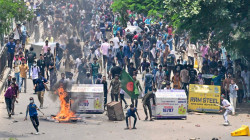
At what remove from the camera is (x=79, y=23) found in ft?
161

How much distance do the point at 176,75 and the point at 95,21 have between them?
69.9ft

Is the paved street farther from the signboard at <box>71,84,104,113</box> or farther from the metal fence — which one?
the metal fence

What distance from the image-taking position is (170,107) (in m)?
27.4

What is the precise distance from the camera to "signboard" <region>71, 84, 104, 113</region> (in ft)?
92.4

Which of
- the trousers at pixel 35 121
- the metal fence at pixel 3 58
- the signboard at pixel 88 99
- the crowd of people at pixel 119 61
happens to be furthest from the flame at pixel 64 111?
the metal fence at pixel 3 58

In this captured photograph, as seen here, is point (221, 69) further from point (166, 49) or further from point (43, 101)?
point (43, 101)

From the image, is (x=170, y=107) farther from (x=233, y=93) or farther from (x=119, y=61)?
(x=119, y=61)

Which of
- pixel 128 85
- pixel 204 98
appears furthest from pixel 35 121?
pixel 204 98

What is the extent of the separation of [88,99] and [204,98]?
478 centimetres

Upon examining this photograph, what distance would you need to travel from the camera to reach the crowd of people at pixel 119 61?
98.7ft

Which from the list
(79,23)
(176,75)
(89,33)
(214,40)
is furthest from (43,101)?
(79,23)

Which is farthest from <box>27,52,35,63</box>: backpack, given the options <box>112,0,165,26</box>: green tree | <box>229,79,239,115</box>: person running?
<box>229,79,239,115</box>: person running

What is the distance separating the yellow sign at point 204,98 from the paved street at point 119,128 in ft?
1.27

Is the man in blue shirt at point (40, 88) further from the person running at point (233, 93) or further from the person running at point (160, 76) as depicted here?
the person running at point (233, 93)
